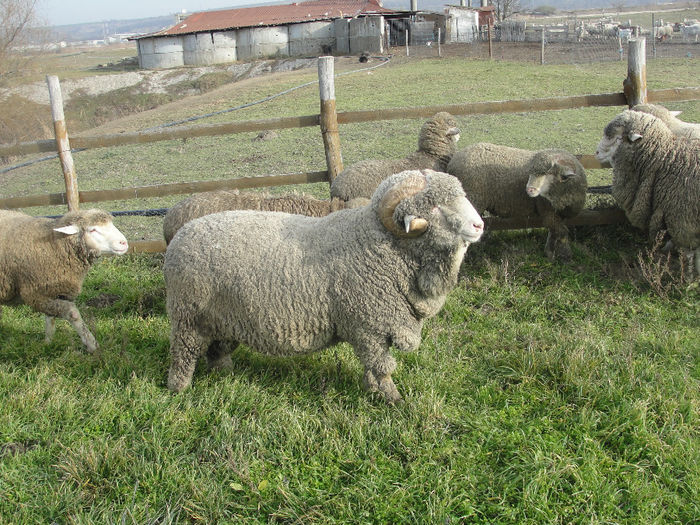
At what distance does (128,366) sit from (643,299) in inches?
166

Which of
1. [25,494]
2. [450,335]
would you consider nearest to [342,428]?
[450,335]

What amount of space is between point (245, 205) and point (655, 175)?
3.76 meters

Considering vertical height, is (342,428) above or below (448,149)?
below

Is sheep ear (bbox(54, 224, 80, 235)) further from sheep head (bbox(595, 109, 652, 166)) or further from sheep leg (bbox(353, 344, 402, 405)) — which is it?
sheep head (bbox(595, 109, 652, 166))

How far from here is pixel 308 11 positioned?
49.1 meters

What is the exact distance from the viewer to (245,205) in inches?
207

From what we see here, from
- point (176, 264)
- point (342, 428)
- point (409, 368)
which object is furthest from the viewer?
point (409, 368)

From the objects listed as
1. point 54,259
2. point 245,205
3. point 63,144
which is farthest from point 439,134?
point 63,144

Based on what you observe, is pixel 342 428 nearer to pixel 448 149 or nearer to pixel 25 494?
pixel 25 494

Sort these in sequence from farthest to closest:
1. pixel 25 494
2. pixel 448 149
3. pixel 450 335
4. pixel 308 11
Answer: pixel 308 11
pixel 448 149
pixel 450 335
pixel 25 494

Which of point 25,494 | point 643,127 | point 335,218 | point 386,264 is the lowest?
point 25,494

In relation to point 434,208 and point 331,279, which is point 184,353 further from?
point 434,208

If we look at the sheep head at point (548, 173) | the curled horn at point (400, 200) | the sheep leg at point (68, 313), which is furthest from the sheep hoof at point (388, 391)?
the sheep head at point (548, 173)

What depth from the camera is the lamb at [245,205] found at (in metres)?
5.25
